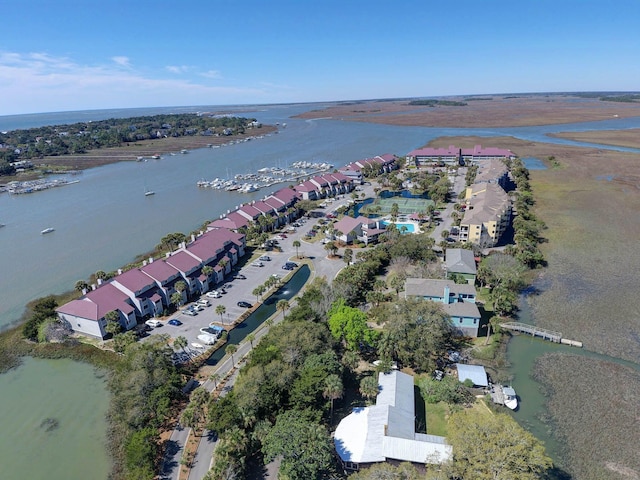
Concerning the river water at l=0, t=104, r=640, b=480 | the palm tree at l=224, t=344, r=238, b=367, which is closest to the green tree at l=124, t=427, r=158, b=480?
the river water at l=0, t=104, r=640, b=480

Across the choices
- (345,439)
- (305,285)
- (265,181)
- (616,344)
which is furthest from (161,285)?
(265,181)

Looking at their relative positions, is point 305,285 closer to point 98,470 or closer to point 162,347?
point 162,347

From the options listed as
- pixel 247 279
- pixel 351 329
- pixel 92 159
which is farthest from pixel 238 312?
pixel 92 159

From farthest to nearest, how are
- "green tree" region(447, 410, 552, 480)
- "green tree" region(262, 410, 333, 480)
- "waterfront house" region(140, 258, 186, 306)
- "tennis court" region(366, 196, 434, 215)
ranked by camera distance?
"tennis court" region(366, 196, 434, 215), "waterfront house" region(140, 258, 186, 306), "green tree" region(262, 410, 333, 480), "green tree" region(447, 410, 552, 480)

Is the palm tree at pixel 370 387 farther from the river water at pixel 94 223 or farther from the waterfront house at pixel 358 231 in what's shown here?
the waterfront house at pixel 358 231

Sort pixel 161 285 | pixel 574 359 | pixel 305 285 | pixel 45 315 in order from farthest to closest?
1. pixel 305 285
2. pixel 161 285
3. pixel 45 315
4. pixel 574 359

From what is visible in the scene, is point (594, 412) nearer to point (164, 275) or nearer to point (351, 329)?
point (351, 329)

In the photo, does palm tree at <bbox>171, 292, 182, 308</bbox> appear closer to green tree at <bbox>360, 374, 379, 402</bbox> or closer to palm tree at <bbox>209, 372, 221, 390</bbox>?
palm tree at <bbox>209, 372, 221, 390</bbox>

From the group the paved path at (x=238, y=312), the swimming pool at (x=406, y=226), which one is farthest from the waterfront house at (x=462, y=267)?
the swimming pool at (x=406, y=226)

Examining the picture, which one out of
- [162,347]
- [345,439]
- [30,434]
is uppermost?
[162,347]
